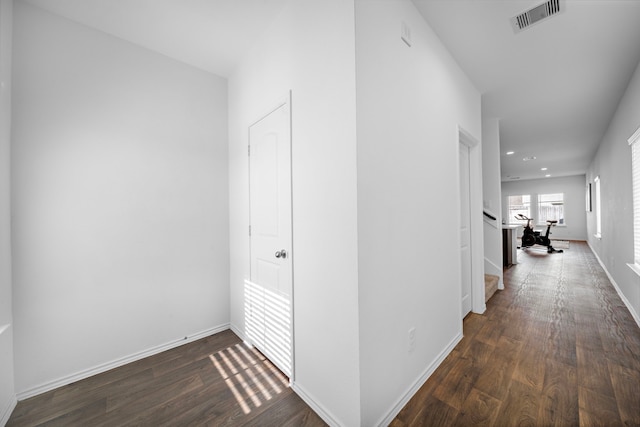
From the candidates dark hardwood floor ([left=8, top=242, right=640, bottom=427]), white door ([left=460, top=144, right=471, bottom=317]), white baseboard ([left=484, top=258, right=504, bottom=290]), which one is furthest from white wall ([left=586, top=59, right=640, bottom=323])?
white door ([left=460, top=144, right=471, bottom=317])

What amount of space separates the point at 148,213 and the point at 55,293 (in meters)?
0.83

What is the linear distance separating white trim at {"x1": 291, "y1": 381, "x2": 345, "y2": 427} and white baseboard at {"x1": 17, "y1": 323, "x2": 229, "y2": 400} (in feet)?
4.17

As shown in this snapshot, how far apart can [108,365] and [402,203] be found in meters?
2.66

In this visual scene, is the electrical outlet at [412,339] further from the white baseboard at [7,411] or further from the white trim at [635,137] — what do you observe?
the white trim at [635,137]

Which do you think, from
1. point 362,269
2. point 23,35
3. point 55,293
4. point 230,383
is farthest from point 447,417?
point 23,35

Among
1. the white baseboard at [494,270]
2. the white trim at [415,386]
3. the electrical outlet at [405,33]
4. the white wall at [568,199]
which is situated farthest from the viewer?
the white wall at [568,199]

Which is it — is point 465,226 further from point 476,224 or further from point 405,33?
point 405,33

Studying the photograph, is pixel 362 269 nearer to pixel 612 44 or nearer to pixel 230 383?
pixel 230 383

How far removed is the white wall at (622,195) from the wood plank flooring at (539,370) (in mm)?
389

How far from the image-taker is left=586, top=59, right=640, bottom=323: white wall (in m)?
2.85

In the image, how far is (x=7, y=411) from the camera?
1.56m

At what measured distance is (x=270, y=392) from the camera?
1744mm

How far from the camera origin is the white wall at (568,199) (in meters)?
10.0

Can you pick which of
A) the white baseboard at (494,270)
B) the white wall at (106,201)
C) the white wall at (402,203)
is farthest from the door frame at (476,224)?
the white wall at (106,201)
